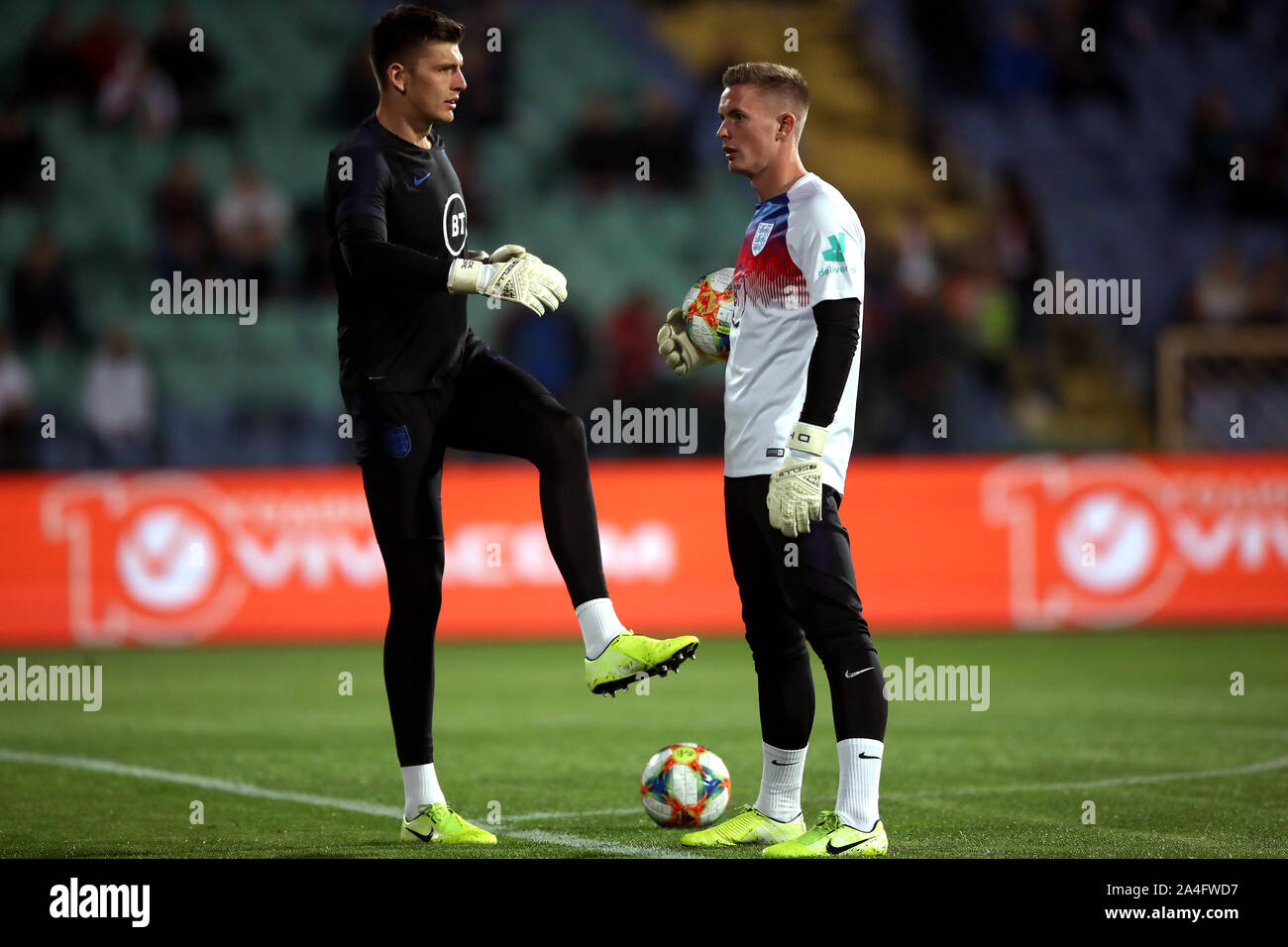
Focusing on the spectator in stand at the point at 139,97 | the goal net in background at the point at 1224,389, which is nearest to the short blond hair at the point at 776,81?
the goal net in background at the point at 1224,389

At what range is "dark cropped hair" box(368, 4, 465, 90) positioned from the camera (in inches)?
245

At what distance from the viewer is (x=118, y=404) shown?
15148 millimetres

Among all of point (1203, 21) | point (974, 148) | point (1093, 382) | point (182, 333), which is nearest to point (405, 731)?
point (182, 333)

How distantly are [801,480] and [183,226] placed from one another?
11800 mm

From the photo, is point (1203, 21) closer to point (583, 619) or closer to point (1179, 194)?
point (1179, 194)

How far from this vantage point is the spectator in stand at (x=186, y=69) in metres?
17.7

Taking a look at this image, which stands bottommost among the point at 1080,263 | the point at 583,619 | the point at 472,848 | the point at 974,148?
the point at 472,848

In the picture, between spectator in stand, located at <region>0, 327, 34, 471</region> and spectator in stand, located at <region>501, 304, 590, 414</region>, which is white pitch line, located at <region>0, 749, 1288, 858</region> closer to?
spectator in stand, located at <region>0, 327, 34, 471</region>

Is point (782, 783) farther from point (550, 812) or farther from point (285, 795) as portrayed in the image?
point (285, 795)

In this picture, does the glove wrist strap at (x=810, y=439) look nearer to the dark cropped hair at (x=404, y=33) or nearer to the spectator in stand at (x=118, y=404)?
the dark cropped hair at (x=404, y=33)

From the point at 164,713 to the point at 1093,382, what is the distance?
447 inches

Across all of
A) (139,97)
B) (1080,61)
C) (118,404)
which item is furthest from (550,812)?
(1080,61)

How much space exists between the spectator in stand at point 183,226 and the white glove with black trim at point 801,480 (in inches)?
447

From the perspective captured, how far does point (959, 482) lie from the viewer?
1462 centimetres
